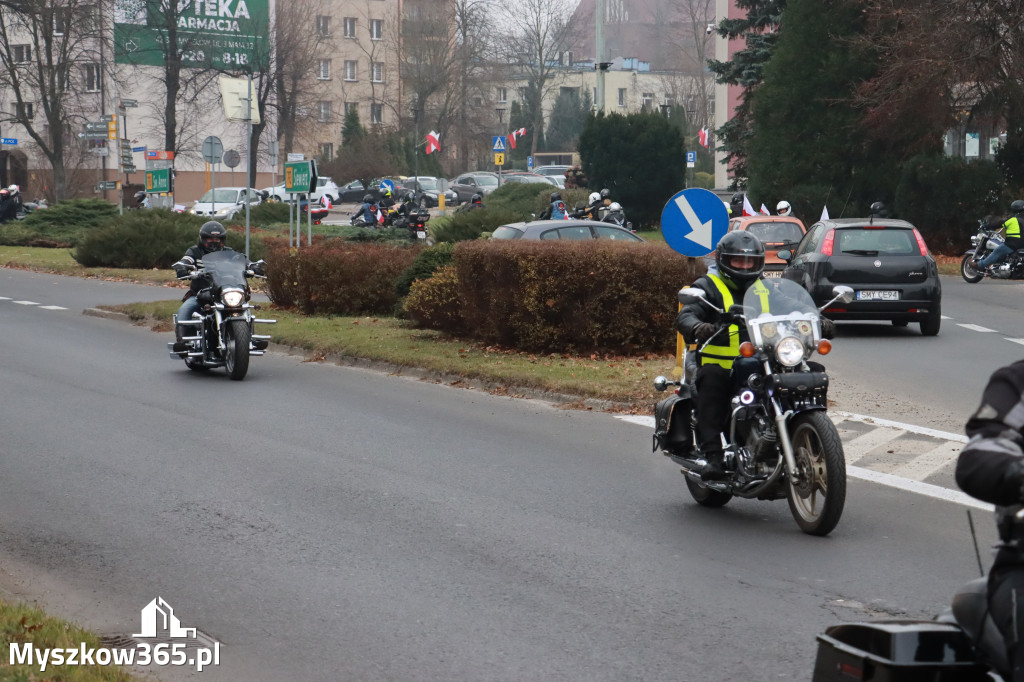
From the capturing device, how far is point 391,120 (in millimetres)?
107438

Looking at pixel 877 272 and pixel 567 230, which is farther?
pixel 567 230

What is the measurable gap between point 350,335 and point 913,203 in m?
20.4

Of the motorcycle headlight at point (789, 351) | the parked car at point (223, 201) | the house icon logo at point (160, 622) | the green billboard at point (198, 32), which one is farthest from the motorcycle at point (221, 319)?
the green billboard at point (198, 32)

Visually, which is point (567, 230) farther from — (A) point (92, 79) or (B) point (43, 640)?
(A) point (92, 79)

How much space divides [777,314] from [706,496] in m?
1.35

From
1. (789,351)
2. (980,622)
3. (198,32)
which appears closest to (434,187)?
(198,32)

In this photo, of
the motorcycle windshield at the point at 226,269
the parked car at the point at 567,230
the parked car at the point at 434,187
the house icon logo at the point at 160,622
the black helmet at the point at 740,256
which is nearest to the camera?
the house icon logo at the point at 160,622

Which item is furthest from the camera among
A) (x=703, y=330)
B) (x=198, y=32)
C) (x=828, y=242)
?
(x=198, y=32)

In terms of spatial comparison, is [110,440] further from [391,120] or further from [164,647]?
[391,120]

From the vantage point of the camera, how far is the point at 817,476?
7434 millimetres

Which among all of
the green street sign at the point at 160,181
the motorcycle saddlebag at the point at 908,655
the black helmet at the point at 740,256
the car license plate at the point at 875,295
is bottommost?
the car license plate at the point at 875,295

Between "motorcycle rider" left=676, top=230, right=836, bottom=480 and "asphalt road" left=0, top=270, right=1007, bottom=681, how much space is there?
1.61ft

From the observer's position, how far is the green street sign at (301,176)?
2633 centimetres

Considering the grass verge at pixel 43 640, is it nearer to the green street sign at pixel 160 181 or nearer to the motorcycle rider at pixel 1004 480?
the motorcycle rider at pixel 1004 480
